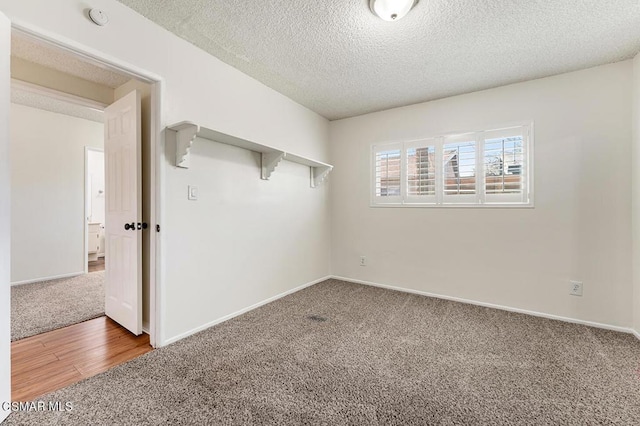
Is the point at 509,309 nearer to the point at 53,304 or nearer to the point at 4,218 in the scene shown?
the point at 4,218

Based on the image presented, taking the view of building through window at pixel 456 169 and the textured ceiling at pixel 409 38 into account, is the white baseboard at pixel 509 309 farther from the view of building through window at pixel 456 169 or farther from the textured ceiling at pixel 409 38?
the textured ceiling at pixel 409 38

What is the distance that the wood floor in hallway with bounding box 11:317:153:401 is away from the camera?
1.71 m

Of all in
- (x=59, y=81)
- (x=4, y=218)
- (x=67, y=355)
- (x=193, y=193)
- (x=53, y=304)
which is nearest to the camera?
(x=4, y=218)

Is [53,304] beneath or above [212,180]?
beneath

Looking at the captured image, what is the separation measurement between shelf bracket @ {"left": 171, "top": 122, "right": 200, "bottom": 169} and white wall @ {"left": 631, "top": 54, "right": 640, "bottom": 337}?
366 centimetres

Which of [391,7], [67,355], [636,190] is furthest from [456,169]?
[67,355]

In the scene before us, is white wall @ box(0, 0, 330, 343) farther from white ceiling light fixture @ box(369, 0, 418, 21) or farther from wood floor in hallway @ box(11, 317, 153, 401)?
white ceiling light fixture @ box(369, 0, 418, 21)

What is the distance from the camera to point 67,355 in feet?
6.64

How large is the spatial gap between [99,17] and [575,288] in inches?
175

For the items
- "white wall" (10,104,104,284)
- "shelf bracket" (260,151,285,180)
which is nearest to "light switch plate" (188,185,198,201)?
"shelf bracket" (260,151,285,180)

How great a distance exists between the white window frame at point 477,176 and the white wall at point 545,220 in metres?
0.07

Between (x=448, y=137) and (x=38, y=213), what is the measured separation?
18.8 feet

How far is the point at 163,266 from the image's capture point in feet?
7.01

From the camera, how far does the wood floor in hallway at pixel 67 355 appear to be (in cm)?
171
